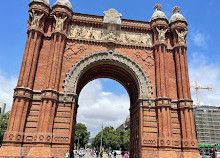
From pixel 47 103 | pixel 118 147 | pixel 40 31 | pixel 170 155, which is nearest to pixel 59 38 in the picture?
pixel 40 31

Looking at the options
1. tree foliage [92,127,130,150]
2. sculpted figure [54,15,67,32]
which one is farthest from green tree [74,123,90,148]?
sculpted figure [54,15,67,32]

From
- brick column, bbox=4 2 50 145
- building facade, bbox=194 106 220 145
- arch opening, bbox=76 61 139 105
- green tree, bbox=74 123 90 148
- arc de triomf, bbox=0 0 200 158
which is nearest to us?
brick column, bbox=4 2 50 145

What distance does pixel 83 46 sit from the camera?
20000 mm

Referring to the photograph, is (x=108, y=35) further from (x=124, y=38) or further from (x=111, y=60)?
(x=111, y=60)

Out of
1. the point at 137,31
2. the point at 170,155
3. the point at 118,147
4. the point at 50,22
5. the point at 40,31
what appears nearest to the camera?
the point at 170,155

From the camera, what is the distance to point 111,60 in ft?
65.1

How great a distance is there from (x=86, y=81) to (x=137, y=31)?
9.17 metres

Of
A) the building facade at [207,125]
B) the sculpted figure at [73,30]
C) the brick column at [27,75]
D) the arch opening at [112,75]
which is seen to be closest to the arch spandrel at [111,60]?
the arch opening at [112,75]

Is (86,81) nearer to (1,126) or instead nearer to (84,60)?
(84,60)

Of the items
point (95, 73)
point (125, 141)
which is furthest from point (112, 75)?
point (125, 141)

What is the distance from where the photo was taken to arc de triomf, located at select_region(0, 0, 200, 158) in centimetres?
1599

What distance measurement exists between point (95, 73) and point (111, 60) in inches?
170

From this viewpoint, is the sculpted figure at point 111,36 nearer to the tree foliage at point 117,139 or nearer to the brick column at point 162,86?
the brick column at point 162,86

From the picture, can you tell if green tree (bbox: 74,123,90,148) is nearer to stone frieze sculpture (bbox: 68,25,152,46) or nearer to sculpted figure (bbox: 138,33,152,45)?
stone frieze sculpture (bbox: 68,25,152,46)
